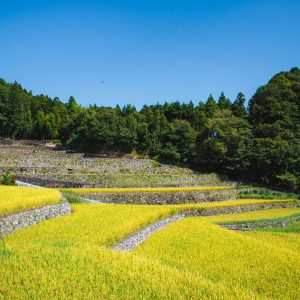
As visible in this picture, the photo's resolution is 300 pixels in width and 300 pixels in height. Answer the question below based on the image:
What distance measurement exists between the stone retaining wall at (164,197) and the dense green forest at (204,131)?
13.9 meters

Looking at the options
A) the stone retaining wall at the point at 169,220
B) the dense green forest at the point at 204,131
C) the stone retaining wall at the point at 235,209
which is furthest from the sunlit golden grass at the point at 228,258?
the dense green forest at the point at 204,131

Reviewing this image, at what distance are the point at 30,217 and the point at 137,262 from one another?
20.3 feet

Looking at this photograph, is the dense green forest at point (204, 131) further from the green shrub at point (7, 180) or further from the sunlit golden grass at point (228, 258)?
the sunlit golden grass at point (228, 258)

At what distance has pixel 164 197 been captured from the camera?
26031mm

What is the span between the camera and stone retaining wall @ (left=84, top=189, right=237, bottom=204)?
78.2ft

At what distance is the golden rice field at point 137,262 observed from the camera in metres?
6.71

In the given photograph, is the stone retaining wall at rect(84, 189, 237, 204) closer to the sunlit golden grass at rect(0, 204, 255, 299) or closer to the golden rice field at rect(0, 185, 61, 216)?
the golden rice field at rect(0, 185, 61, 216)

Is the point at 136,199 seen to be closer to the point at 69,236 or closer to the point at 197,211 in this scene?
the point at 197,211

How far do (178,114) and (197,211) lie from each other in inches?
1523

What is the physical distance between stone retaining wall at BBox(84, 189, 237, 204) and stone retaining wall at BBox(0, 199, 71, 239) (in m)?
8.01

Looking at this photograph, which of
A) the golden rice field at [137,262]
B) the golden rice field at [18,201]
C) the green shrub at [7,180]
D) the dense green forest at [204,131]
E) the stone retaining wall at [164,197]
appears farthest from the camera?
the dense green forest at [204,131]

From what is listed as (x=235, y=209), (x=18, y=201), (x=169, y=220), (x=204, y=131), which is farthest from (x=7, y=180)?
(x=204, y=131)

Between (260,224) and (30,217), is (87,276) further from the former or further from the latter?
(260,224)

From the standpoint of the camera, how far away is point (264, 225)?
72.5 feet
